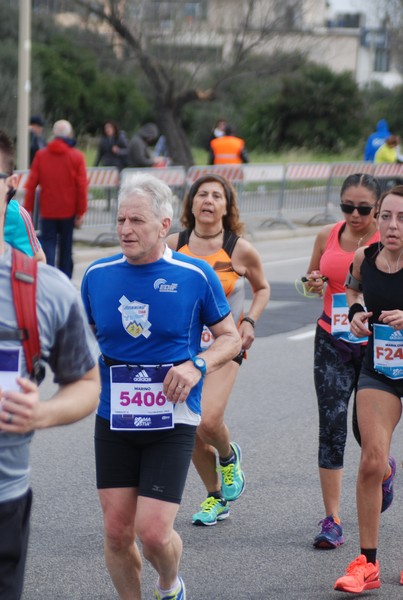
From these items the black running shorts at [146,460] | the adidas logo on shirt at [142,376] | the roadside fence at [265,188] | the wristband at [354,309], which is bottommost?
the roadside fence at [265,188]

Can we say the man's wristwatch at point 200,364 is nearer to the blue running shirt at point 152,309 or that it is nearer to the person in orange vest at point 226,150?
the blue running shirt at point 152,309

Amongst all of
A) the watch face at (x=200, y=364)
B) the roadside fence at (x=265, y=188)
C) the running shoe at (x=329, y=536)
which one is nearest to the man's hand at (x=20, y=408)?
the watch face at (x=200, y=364)

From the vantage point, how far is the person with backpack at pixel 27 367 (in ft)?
9.77

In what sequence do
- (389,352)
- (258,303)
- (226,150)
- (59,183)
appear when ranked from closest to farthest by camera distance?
(389,352)
(258,303)
(59,183)
(226,150)

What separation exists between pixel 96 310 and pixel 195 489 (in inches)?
94.5

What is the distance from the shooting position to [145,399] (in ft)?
15.0

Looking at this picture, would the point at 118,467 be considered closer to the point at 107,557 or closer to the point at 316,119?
the point at 107,557

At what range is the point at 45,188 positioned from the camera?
47.9 ft

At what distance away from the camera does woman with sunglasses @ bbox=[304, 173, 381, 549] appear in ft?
19.5

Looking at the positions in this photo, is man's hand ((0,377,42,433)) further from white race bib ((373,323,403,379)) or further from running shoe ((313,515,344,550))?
running shoe ((313,515,344,550))

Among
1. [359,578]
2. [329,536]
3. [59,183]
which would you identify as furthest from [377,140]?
[359,578]

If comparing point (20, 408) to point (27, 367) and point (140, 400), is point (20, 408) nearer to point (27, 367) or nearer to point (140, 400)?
point (27, 367)

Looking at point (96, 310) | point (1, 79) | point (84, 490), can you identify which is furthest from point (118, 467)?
point (1, 79)

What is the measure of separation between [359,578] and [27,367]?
2571mm
